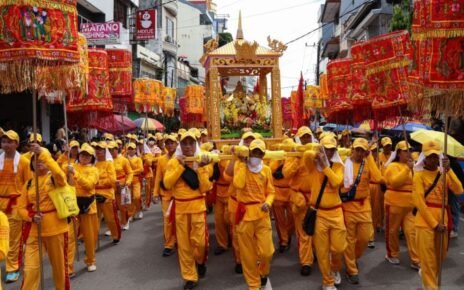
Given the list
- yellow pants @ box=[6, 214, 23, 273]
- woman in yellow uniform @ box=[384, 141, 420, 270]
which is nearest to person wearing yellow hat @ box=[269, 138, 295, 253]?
woman in yellow uniform @ box=[384, 141, 420, 270]

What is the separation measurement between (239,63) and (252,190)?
4136 millimetres

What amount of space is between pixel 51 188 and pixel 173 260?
2717 mm

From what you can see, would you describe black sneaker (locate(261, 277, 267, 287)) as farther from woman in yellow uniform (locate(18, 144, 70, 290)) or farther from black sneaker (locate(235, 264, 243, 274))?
woman in yellow uniform (locate(18, 144, 70, 290))

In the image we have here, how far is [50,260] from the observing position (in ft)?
16.5

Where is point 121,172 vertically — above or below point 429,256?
above

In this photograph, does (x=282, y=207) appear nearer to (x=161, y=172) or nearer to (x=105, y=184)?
(x=161, y=172)

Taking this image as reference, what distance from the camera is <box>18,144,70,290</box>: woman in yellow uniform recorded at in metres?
4.84

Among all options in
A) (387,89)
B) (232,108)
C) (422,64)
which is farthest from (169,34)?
(422,64)

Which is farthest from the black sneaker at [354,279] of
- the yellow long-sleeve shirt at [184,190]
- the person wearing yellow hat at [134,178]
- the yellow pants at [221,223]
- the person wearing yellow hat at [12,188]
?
the person wearing yellow hat at [134,178]

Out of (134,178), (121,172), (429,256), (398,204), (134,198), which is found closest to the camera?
(429,256)

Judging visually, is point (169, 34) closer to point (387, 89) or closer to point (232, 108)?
point (232, 108)

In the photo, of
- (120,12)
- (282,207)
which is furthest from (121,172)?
(120,12)

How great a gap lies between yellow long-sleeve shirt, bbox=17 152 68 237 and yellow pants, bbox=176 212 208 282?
4.56 ft

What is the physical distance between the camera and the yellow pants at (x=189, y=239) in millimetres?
5828
